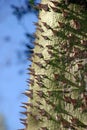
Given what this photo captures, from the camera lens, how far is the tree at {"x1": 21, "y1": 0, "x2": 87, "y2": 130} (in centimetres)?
241

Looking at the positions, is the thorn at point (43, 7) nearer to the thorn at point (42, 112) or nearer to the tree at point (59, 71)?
the tree at point (59, 71)

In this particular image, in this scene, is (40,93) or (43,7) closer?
(40,93)

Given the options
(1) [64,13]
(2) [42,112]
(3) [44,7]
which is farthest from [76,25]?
(2) [42,112]

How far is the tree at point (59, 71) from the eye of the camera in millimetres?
2408

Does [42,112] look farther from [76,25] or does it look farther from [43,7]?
[43,7]

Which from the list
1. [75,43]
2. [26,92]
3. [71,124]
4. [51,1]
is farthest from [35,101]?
[51,1]

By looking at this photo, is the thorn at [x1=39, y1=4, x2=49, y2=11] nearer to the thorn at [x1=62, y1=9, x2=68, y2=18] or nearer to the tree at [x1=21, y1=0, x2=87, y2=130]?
the tree at [x1=21, y1=0, x2=87, y2=130]

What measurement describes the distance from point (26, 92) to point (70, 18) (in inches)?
22.2

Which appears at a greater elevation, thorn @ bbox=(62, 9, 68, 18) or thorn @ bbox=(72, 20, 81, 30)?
thorn @ bbox=(62, 9, 68, 18)

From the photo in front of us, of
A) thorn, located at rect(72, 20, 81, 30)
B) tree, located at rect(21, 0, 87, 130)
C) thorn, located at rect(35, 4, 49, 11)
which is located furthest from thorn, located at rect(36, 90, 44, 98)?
thorn, located at rect(35, 4, 49, 11)

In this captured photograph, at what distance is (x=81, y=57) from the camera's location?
8.15ft

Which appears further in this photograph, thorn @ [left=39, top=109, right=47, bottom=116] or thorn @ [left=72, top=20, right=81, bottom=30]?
thorn @ [left=72, top=20, right=81, bottom=30]

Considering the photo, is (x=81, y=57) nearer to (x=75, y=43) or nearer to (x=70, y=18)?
(x=75, y=43)

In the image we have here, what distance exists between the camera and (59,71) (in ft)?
8.12
